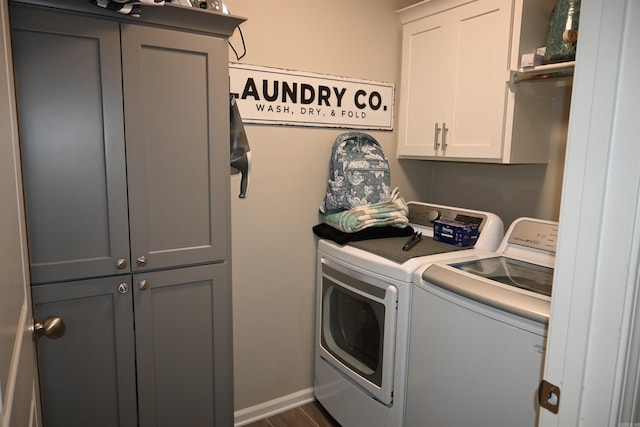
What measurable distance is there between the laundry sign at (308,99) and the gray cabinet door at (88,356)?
104cm

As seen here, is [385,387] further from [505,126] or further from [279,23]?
[279,23]

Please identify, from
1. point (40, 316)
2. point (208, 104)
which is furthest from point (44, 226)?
point (208, 104)

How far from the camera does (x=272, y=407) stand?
2420 millimetres

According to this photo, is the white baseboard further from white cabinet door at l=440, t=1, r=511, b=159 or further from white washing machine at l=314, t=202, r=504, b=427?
white cabinet door at l=440, t=1, r=511, b=159

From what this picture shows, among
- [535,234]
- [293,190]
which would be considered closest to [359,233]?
[293,190]

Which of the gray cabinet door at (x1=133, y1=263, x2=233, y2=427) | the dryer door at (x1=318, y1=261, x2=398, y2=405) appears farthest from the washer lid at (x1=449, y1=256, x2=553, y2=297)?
the gray cabinet door at (x1=133, y1=263, x2=233, y2=427)

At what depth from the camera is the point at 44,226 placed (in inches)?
55.0

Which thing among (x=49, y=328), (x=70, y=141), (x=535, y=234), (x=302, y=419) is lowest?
(x=302, y=419)

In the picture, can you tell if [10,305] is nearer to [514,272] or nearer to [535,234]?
[514,272]

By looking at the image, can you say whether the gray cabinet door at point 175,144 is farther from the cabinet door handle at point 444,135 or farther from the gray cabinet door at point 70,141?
the cabinet door handle at point 444,135

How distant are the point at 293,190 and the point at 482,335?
4.01 ft

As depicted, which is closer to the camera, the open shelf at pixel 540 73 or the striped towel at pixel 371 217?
the open shelf at pixel 540 73

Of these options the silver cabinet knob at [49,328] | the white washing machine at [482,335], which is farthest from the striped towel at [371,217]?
the silver cabinet knob at [49,328]

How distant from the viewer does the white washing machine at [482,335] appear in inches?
52.8
